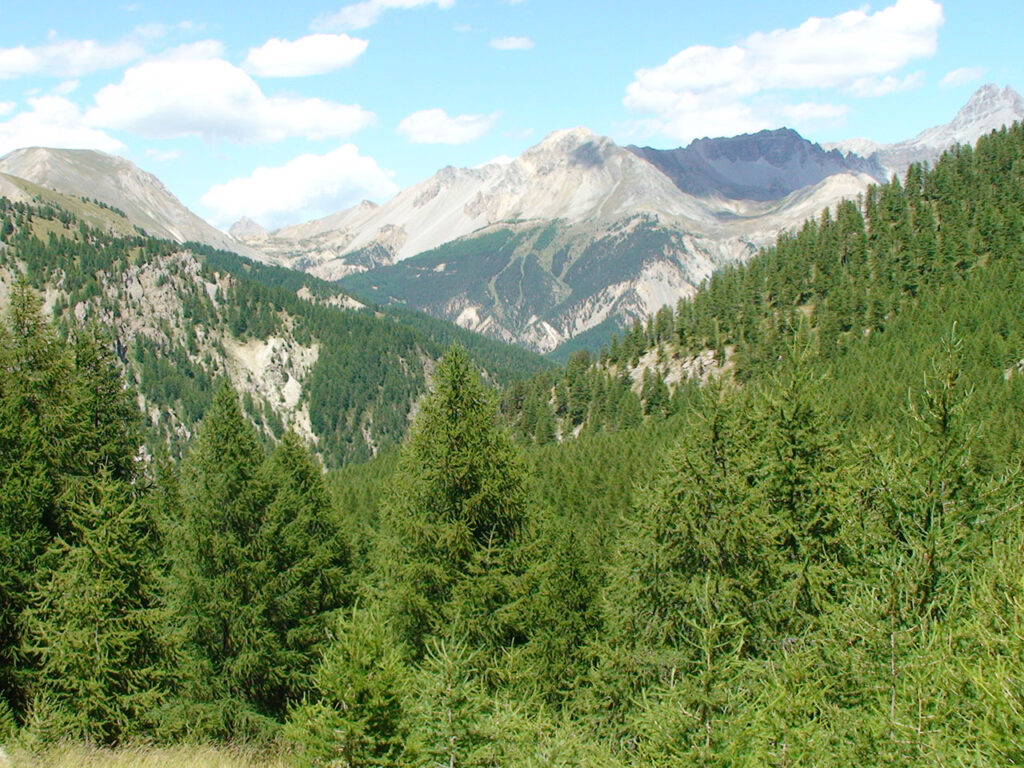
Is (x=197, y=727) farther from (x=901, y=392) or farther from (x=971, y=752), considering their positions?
(x=901, y=392)

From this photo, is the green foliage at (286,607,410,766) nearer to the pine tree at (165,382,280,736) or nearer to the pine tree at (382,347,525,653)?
the pine tree at (382,347,525,653)

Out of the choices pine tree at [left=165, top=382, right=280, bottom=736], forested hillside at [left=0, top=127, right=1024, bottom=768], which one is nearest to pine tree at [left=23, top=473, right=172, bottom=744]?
forested hillside at [left=0, top=127, right=1024, bottom=768]

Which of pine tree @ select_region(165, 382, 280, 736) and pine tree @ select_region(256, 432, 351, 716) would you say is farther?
pine tree @ select_region(256, 432, 351, 716)

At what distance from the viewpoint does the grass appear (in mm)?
11391

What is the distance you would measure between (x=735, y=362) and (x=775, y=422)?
97251 millimetres

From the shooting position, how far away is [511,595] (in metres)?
14.2

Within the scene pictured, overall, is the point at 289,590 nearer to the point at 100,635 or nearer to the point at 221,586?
the point at 221,586

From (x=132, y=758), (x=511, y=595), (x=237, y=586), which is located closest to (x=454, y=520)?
(x=511, y=595)

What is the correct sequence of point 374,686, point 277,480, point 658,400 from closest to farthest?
point 374,686
point 277,480
point 658,400

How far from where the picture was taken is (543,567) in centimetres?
1448

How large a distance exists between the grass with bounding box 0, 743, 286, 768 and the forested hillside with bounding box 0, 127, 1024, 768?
1.15ft

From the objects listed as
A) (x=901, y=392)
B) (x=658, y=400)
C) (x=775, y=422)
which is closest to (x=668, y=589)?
(x=775, y=422)

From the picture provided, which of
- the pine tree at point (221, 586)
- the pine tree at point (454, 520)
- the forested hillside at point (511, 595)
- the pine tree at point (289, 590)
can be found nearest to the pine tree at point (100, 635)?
the forested hillside at point (511, 595)

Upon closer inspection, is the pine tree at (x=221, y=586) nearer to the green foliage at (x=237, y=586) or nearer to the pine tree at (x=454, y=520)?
the green foliage at (x=237, y=586)
